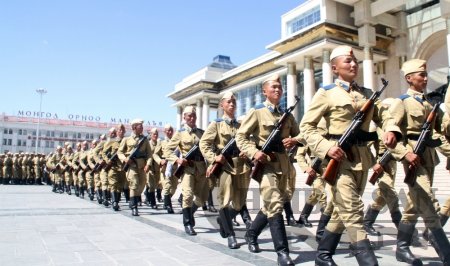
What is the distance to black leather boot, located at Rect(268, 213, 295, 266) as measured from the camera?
12.1ft

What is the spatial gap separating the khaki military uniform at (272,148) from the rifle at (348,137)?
2.85 ft

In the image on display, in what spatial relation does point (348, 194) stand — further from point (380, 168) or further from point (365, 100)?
point (380, 168)

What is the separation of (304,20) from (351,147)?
2921 cm

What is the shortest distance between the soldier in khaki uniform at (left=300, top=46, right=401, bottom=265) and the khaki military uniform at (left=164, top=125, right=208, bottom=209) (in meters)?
2.96

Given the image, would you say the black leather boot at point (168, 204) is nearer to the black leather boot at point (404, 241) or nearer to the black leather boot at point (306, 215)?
the black leather boot at point (306, 215)

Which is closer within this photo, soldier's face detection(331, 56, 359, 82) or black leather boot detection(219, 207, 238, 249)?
soldier's face detection(331, 56, 359, 82)

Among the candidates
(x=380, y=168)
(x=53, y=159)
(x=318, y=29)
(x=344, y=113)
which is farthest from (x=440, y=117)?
(x=318, y=29)

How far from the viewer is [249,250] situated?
178 inches

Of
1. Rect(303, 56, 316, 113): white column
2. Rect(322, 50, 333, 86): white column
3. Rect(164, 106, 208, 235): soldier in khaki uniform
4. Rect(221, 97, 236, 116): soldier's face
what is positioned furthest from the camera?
Rect(303, 56, 316, 113): white column

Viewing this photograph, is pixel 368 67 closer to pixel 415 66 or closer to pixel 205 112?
pixel 415 66

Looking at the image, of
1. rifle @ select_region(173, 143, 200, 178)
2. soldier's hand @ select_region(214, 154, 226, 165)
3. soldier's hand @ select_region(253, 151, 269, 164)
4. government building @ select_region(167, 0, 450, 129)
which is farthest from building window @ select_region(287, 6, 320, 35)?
soldier's hand @ select_region(253, 151, 269, 164)

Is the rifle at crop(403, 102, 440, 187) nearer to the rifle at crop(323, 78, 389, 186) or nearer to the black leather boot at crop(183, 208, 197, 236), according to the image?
the rifle at crop(323, 78, 389, 186)

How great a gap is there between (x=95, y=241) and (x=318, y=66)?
96.6ft

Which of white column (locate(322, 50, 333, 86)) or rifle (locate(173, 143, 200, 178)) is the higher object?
white column (locate(322, 50, 333, 86))
